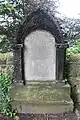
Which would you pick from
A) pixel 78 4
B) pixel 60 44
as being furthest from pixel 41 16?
pixel 78 4

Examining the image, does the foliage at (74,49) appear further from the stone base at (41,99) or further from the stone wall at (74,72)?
the stone base at (41,99)

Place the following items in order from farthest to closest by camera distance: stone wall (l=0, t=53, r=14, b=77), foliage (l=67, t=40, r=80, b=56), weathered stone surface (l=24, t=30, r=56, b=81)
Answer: foliage (l=67, t=40, r=80, b=56), stone wall (l=0, t=53, r=14, b=77), weathered stone surface (l=24, t=30, r=56, b=81)

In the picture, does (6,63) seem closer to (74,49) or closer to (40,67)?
(40,67)

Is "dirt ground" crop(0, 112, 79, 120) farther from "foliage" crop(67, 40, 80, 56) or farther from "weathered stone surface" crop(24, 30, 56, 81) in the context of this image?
"foliage" crop(67, 40, 80, 56)

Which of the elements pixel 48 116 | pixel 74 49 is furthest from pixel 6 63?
pixel 74 49

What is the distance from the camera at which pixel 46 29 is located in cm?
361

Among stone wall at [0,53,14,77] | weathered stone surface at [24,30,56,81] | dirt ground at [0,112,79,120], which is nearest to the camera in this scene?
dirt ground at [0,112,79,120]

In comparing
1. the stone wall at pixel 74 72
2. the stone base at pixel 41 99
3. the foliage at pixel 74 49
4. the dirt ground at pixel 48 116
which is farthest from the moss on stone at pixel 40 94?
the foliage at pixel 74 49

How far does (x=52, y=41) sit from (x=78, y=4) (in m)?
3.16

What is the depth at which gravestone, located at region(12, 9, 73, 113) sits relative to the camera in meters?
3.52

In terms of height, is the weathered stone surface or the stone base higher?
the weathered stone surface

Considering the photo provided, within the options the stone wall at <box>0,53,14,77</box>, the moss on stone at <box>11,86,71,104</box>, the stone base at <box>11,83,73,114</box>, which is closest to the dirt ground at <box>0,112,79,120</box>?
the stone base at <box>11,83,73,114</box>

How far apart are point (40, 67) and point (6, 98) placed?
752 millimetres

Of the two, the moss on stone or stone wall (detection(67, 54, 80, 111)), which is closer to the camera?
the moss on stone
